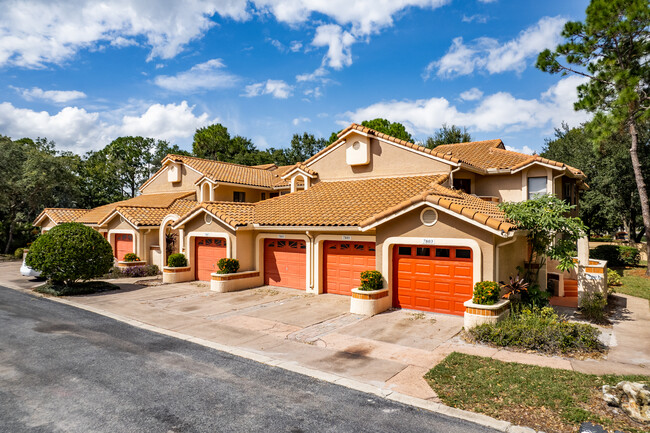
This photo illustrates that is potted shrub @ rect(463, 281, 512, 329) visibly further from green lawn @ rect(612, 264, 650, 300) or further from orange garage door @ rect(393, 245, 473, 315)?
green lawn @ rect(612, 264, 650, 300)

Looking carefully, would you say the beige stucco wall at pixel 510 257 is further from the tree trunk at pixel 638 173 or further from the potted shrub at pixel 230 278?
the tree trunk at pixel 638 173

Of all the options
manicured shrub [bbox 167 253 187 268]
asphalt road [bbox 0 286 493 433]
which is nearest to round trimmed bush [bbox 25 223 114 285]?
manicured shrub [bbox 167 253 187 268]

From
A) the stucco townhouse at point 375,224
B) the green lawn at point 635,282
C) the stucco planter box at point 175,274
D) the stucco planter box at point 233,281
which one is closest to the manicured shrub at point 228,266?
the stucco planter box at point 233,281

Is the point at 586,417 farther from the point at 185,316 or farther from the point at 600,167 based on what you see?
the point at 600,167

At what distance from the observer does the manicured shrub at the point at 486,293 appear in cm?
1121

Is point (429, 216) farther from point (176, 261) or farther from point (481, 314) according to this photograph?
point (176, 261)

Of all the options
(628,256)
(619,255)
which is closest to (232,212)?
(619,255)

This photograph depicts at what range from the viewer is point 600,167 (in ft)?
118

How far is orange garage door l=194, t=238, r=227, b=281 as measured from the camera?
2070 centimetres

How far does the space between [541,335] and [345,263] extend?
27.8 feet

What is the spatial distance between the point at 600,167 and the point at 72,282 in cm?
4243

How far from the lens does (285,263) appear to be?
19062 millimetres

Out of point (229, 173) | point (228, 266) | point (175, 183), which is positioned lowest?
point (228, 266)

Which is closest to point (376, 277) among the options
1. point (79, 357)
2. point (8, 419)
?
point (79, 357)
